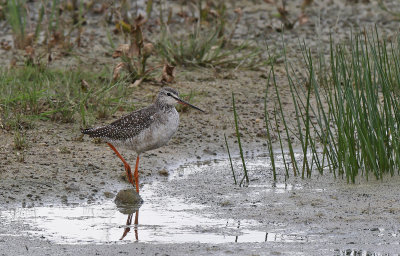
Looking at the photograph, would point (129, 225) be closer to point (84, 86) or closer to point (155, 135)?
point (155, 135)

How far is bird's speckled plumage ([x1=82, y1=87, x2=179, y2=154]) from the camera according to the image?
6438 millimetres

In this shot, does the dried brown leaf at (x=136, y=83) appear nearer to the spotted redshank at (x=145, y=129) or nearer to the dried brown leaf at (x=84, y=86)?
the dried brown leaf at (x=84, y=86)

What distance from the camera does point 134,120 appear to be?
21.7ft

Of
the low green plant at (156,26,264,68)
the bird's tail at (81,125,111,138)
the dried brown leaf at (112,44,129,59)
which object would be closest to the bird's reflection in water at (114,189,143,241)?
the bird's tail at (81,125,111,138)

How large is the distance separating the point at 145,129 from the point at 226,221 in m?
1.43

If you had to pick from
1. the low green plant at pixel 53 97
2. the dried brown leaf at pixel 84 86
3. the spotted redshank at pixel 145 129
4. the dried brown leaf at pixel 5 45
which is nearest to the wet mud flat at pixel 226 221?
the spotted redshank at pixel 145 129

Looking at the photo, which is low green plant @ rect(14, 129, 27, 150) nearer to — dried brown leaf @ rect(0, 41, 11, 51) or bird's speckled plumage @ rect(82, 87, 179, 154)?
bird's speckled plumage @ rect(82, 87, 179, 154)

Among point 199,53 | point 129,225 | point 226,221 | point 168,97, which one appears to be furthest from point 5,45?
point 226,221

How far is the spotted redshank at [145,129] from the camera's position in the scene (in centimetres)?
643

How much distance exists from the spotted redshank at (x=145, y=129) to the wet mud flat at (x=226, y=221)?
1.17 feet

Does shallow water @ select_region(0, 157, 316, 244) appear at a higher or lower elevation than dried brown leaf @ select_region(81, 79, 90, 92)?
lower

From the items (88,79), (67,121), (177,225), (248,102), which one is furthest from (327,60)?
(177,225)

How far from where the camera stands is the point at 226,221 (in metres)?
5.37

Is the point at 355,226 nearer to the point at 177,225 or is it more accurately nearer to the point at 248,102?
the point at 177,225
